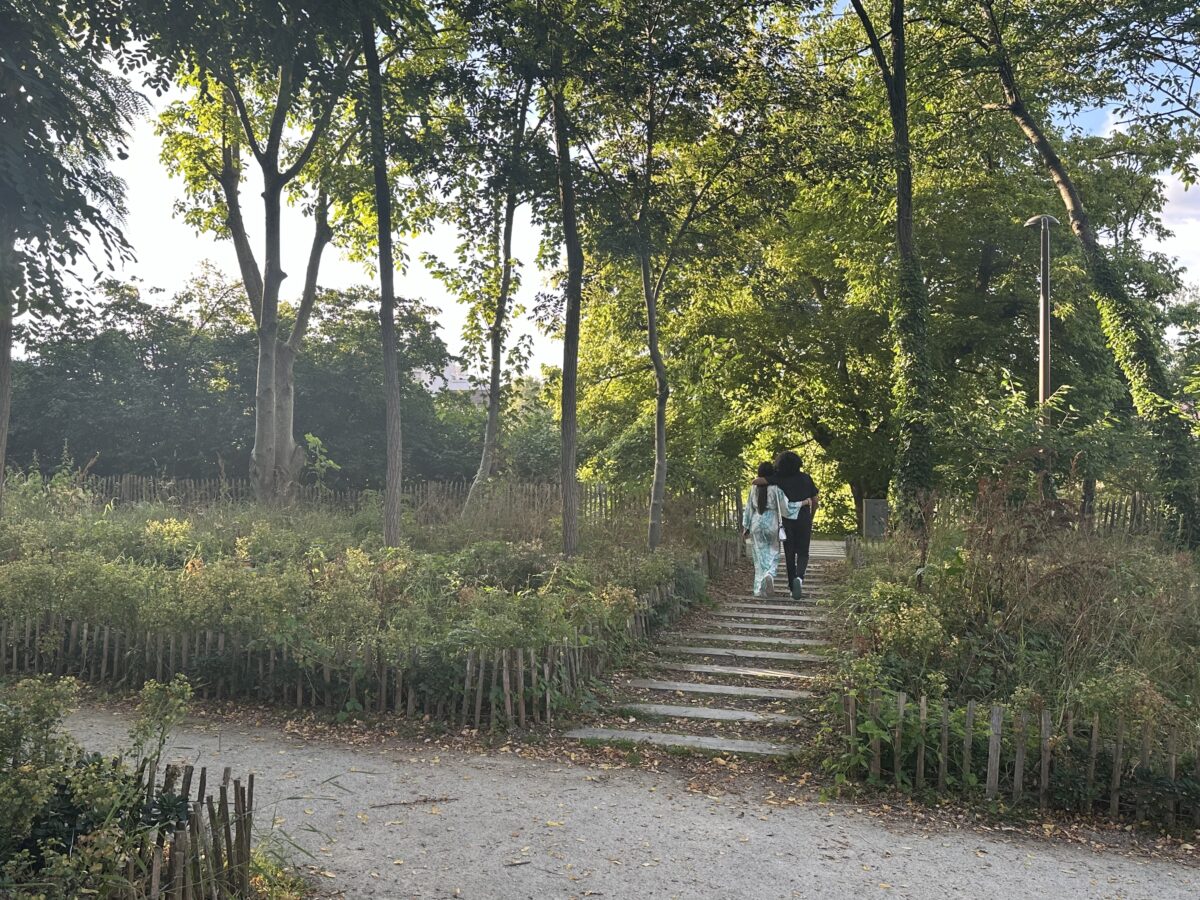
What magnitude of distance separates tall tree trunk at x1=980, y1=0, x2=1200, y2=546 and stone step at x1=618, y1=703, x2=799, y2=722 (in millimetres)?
13497

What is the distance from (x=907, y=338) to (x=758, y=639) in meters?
8.64

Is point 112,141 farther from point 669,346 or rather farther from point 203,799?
point 669,346

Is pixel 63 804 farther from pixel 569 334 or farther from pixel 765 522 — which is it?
pixel 765 522

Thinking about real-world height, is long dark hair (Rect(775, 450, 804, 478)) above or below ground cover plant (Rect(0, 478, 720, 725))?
above

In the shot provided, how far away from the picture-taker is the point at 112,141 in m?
9.52

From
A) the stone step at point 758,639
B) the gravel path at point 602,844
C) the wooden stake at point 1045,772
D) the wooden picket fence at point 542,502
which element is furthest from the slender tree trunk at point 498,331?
the wooden stake at point 1045,772

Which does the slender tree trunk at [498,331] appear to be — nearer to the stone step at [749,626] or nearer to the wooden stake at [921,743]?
the stone step at [749,626]

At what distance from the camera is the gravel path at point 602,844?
438 centimetres

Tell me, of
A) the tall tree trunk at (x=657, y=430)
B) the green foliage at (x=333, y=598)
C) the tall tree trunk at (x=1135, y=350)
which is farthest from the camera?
the tall tree trunk at (x=1135, y=350)

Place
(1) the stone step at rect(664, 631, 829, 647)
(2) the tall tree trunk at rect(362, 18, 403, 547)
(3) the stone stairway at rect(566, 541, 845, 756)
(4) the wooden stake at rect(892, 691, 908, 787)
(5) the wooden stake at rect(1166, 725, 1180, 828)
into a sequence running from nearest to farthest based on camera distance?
(5) the wooden stake at rect(1166, 725, 1180, 828)
(4) the wooden stake at rect(892, 691, 908, 787)
(3) the stone stairway at rect(566, 541, 845, 756)
(1) the stone step at rect(664, 631, 829, 647)
(2) the tall tree trunk at rect(362, 18, 403, 547)

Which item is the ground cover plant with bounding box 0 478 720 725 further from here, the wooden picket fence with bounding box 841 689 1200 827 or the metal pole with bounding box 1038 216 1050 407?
the metal pole with bounding box 1038 216 1050 407

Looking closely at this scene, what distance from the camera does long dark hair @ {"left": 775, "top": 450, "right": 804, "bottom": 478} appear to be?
12.0m

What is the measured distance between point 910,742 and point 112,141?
9858mm

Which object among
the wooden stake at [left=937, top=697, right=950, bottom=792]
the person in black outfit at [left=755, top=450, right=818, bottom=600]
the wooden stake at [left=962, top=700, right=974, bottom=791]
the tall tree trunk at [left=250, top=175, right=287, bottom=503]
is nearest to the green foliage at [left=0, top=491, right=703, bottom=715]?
the person in black outfit at [left=755, top=450, right=818, bottom=600]
